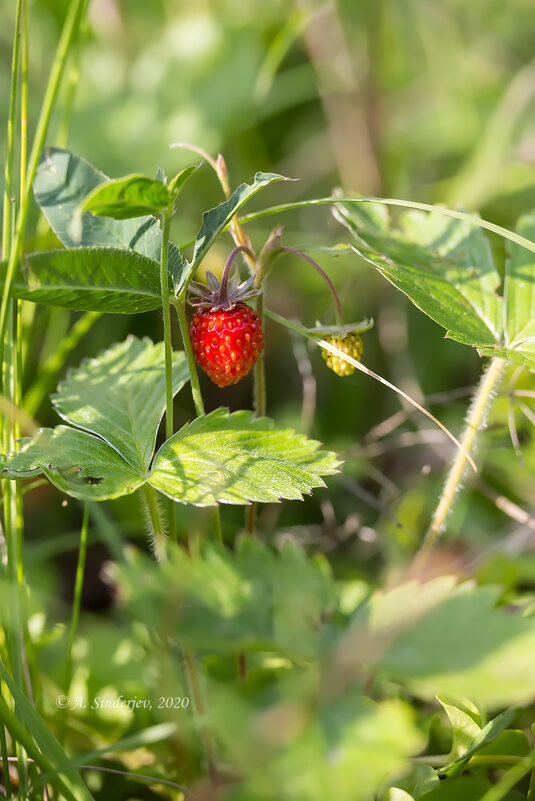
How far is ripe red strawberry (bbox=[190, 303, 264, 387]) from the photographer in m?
0.74

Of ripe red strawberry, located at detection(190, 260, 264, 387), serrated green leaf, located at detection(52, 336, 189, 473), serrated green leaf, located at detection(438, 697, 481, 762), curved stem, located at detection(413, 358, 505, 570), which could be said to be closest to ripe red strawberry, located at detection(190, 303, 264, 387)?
ripe red strawberry, located at detection(190, 260, 264, 387)

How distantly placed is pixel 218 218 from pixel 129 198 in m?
0.13

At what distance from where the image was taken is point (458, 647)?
538mm

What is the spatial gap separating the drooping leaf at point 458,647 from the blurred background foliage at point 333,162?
2.13ft

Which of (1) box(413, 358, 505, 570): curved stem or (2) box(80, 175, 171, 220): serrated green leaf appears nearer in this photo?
(2) box(80, 175, 171, 220): serrated green leaf

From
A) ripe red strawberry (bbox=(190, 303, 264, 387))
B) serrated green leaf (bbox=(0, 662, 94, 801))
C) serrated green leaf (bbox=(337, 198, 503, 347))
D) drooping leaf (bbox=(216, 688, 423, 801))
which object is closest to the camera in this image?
drooping leaf (bbox=(216, 688, 423, 801))

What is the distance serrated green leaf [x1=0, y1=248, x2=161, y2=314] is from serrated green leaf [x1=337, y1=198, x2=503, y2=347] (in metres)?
0.26

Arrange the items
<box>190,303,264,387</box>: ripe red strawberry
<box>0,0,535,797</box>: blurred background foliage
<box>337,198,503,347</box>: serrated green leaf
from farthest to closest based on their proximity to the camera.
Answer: <box>0,0,535,797</box>: blurred background foliage
<box>337,198,503,347</box>: serrated green leaf
<box>190,303,264,387</box>: ripe red strawberry

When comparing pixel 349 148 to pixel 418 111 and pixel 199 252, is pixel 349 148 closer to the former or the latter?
pixel 418 111

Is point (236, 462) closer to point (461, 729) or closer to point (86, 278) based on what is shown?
point (86, 278)

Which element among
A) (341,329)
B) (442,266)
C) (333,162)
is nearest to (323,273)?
(341,329)

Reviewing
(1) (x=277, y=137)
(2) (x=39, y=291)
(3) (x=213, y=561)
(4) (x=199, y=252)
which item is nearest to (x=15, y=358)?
(2) (x=39, y=291)

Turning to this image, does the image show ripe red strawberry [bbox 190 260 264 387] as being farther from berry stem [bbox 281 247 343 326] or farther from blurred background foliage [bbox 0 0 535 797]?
blurred background foliage [bbox 0 0 535 797]

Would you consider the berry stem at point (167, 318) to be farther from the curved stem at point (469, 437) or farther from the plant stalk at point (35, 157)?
the curved stem at point (469, 437)
